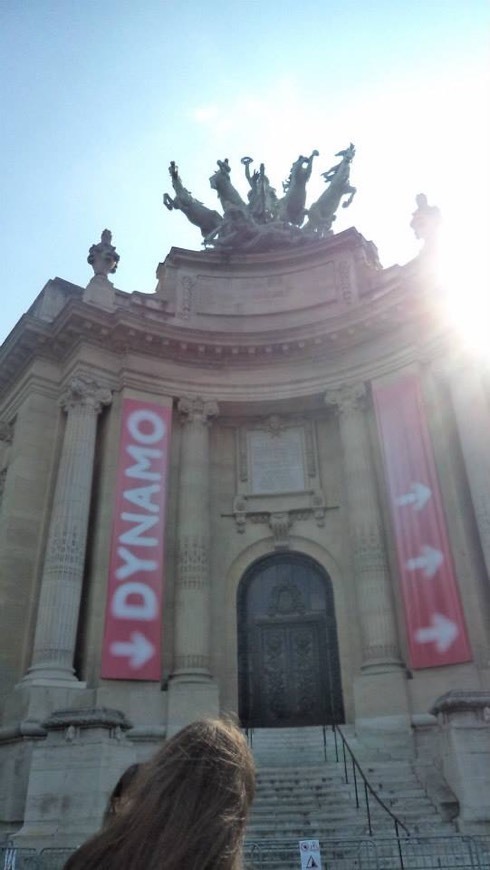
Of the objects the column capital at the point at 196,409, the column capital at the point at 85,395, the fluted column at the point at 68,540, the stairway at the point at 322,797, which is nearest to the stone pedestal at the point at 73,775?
the stairway at the point at 322,797

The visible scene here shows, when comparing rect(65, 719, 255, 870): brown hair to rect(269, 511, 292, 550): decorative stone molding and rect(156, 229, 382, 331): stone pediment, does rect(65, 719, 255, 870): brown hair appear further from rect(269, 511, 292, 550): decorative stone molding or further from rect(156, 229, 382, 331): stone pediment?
rect(156, 229, 382, 331): stone pediment

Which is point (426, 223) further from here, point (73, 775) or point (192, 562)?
point (73, 775)

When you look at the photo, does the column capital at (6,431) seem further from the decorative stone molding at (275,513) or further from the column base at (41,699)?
the column base at (41,699)

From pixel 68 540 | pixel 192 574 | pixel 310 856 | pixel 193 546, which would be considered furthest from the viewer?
pixel 193 546

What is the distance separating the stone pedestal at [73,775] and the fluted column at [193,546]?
14.2ft

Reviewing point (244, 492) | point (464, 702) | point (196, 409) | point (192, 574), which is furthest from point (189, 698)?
point (196, 409)

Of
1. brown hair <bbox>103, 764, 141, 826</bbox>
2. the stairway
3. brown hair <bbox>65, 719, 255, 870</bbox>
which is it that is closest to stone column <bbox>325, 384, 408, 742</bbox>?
the stairway

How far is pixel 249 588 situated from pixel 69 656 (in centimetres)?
518

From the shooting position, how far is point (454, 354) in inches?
664

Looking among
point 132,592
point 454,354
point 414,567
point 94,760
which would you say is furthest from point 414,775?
point 454,354

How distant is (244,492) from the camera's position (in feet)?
62.0

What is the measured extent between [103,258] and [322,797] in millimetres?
14559

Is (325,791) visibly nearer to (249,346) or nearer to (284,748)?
(284,748)

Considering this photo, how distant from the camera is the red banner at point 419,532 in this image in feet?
48.2
